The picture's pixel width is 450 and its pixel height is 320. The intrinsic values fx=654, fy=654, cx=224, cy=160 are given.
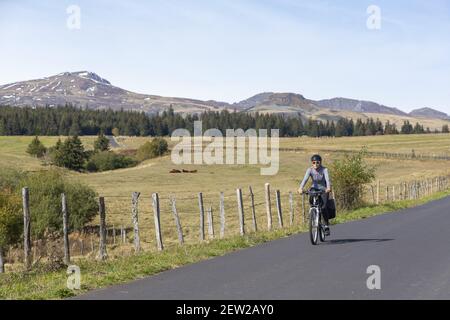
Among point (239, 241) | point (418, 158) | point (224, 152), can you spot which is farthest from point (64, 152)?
point (239, 241)

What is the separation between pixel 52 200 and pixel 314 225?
78.1ft

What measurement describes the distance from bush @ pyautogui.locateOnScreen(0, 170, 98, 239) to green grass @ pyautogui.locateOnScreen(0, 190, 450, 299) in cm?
1887

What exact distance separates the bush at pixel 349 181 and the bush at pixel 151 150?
99.5 metres

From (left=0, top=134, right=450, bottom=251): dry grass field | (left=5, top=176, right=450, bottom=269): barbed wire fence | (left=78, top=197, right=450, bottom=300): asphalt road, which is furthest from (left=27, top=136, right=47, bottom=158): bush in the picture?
(left=78, top=197, right=450, bottom=300): asphalt road

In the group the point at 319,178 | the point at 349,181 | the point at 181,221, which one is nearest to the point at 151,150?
the point at 181,221

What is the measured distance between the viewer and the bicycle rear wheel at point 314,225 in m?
14.1

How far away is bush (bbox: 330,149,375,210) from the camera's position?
31844mm

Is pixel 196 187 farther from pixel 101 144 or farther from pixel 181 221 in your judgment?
pixel 101 144

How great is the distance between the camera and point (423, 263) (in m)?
11.3

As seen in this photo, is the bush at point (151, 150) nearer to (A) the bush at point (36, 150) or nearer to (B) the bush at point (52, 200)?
(A) the bush at point (36, 150)

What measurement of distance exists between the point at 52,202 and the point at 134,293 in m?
27.3

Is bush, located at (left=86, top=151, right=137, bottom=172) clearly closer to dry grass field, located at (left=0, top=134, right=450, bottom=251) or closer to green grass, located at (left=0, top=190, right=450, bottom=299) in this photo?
dry grass field, located at (left=0, top=134, right=450, bottom=251)

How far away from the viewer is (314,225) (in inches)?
563

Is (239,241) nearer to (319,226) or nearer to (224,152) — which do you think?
(319,226)
